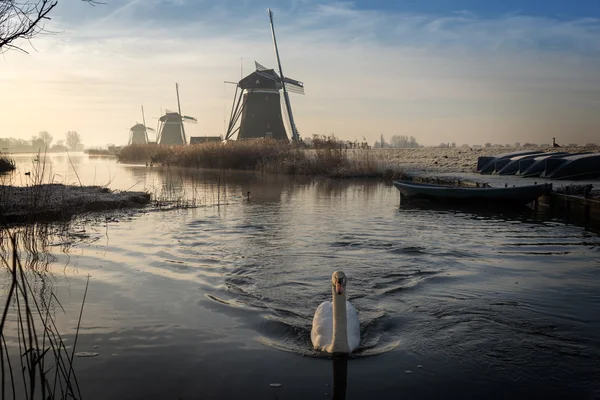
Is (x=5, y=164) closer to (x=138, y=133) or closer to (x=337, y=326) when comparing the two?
(x=337, y=326)

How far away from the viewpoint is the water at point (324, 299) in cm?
514

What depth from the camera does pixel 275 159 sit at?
36.3 metres

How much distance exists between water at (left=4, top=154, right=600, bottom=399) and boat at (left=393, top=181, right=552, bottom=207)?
202 centimetres

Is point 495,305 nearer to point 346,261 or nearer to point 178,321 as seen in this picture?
point 346,261

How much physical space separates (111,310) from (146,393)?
2.68 meters

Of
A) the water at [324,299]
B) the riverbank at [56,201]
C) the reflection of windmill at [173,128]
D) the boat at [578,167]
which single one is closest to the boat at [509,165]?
the boat at [578,167]

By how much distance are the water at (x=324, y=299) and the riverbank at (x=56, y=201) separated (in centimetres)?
103

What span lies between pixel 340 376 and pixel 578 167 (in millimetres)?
22609

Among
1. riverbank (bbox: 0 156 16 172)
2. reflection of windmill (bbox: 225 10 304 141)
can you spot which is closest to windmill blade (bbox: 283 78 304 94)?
reflection of windmill (bbox: 225 10 304 141)

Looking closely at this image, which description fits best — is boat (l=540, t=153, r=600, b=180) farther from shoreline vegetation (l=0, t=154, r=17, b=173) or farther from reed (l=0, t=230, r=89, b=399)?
shoreline vegetation (l=0, t=154, r=17, b=173)

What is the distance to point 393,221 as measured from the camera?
50.2 feet

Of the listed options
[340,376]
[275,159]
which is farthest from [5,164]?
[340,376]

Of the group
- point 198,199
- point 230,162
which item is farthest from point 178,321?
point 230,162

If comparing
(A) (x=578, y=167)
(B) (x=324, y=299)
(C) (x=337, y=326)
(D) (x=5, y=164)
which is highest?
(D) (x=5, y=164)
